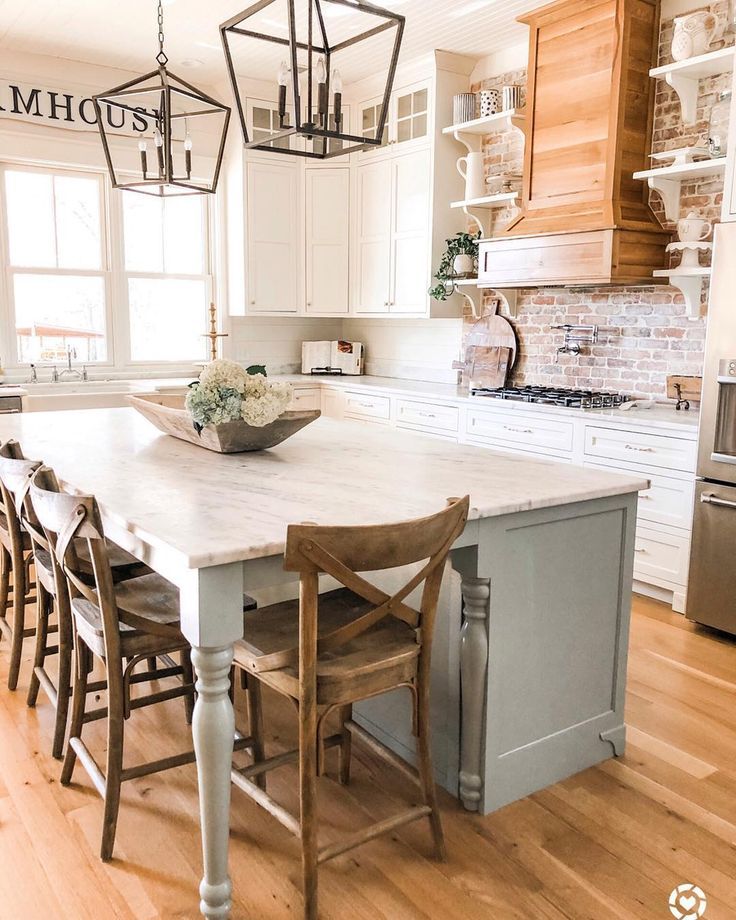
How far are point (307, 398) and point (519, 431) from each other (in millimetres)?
2102

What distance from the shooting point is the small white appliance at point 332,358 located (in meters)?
6.75

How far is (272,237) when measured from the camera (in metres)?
6.29

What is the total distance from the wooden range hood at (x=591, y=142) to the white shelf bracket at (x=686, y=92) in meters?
0.24

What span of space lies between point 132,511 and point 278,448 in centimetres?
106

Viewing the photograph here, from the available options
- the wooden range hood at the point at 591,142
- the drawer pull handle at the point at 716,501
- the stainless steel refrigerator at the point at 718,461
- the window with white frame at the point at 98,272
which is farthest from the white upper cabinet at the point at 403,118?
the drawer pull handle at the point at 716,501

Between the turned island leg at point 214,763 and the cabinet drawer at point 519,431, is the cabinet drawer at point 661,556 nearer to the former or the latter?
the cabinet drawer at point 519,431

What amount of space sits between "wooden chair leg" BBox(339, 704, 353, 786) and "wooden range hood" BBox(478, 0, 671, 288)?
9.10 ft

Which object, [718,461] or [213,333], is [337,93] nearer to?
[718,461]

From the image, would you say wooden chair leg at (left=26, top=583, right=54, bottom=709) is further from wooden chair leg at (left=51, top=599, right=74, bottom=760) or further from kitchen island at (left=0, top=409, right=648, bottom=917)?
kitchen island at (left=0, top=409, right=648, bottom=917)

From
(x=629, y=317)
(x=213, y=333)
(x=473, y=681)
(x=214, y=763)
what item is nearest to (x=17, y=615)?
(x=214, y=763)

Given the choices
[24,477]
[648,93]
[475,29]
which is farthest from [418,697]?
[475,29]

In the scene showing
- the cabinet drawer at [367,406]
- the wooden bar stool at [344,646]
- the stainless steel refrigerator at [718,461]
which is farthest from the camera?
the cabinet drawer at [367,406]

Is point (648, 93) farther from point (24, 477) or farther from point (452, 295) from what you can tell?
point (24, 477)

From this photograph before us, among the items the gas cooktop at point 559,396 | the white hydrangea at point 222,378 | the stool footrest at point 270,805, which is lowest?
the stool footrest at point 270,805
